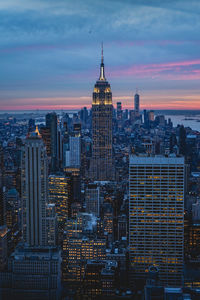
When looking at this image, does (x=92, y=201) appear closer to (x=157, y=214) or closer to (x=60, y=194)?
(x=60, y=194)

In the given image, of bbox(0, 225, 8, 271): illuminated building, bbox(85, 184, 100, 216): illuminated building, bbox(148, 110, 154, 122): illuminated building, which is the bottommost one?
bbox(0, 225, 8, 271): illuminated building

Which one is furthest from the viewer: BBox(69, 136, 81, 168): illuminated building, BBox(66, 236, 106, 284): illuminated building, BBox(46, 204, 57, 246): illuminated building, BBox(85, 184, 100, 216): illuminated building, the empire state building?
the empire state building

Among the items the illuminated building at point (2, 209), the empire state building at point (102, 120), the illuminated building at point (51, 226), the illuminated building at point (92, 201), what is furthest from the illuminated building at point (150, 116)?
the illuminated building at point (51, 226)

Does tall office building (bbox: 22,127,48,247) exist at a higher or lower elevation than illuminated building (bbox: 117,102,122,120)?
lower

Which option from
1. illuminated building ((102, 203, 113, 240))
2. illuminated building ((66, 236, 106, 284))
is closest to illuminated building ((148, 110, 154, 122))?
illuminated building ((102, 203, 113, 240))

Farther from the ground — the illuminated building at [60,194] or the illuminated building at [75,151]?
the illuminated building at [75,151]

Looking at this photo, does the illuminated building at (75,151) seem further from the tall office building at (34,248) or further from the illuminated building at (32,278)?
the illuminated building at (32,278)

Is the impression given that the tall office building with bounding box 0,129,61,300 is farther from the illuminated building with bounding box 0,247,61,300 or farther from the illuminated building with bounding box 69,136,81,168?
the illuminated building with bounding box 69,136,81,168

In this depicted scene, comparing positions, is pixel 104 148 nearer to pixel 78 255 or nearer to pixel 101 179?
pixel 101 179
